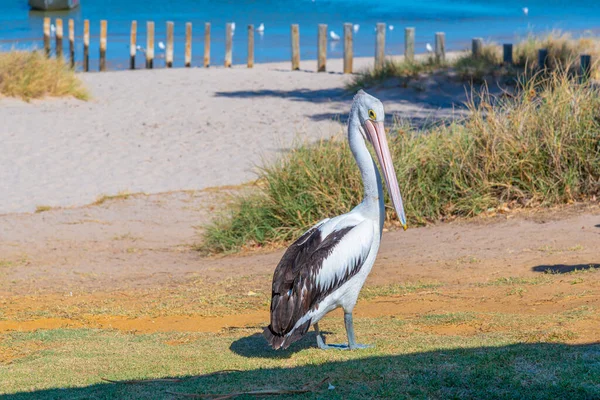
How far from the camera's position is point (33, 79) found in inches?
784

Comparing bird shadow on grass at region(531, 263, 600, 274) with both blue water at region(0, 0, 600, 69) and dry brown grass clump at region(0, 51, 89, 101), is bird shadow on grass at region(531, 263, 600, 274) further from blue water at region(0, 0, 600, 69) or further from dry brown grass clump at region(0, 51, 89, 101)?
blue water at region(0, 0, 600, 69)

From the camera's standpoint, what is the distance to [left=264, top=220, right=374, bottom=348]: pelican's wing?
16.5 feet

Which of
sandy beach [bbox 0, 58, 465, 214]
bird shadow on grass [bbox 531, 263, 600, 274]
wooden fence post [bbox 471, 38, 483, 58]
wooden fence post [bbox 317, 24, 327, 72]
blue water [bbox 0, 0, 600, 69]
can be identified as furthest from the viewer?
blue water [bbox 0, 0, 600, 69]

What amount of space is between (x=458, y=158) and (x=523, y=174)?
79 centimetres

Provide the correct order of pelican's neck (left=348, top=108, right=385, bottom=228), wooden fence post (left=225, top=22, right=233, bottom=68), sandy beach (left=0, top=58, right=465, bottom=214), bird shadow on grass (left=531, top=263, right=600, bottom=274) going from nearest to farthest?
pelican's neck (left=348, top=108, right=385, bottom=228) < bird shadow on grass (left=531, top=263, right=600, bottom=274) < sandy beach (left=0, top=58, right=465, bottom=214) < wooden fence post (left=225, top=22, right=233, bottom=68)

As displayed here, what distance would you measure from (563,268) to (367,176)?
2.89 meters

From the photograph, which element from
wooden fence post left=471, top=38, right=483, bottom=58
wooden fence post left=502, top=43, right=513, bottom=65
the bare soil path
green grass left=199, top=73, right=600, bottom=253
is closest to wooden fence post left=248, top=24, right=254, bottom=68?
wooden fence post left=471, top=38, right=483, bottom=58

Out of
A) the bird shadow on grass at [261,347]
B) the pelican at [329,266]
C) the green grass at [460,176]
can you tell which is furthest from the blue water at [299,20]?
the pelican at [329,266]

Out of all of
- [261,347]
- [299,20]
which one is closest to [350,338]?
[261,347]

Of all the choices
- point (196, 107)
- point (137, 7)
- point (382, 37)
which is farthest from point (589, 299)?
point (137, 7)

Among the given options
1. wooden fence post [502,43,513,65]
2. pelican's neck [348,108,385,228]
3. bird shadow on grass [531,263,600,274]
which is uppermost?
wooden fence post [502,43,513,65]

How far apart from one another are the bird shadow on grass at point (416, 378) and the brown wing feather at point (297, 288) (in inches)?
8.8

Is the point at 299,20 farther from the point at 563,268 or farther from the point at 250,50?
the point at 563,268

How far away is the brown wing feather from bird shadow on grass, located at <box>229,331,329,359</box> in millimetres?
321
